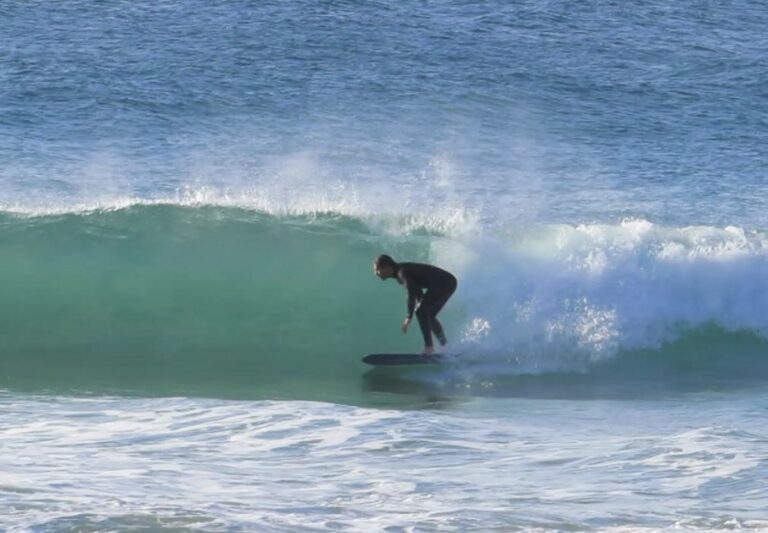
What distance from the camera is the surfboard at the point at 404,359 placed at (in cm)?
1322

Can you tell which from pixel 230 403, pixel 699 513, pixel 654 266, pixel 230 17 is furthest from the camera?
pixel 230 17

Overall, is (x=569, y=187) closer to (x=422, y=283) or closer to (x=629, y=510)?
(x=422, y=283)

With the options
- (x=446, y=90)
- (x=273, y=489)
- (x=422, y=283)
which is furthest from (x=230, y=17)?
(x=273, y=489)

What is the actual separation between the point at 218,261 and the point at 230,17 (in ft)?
60.5

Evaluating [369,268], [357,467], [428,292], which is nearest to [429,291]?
[428,292]

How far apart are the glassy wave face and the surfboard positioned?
126mm

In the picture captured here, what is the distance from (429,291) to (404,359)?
1.97 feet

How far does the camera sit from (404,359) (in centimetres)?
1323

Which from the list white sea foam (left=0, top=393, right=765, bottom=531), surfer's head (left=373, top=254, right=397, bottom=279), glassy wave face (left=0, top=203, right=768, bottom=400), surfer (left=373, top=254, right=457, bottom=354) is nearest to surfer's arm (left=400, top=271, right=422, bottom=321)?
surfer (left=373, top=254, right=457, bottom=354)

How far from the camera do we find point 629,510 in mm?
8789

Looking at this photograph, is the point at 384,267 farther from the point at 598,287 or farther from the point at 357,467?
the point at 598,287

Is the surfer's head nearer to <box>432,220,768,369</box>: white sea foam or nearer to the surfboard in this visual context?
the surfboard

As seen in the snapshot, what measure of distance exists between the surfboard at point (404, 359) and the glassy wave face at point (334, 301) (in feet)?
0.41

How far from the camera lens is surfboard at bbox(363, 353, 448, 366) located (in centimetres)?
1322
